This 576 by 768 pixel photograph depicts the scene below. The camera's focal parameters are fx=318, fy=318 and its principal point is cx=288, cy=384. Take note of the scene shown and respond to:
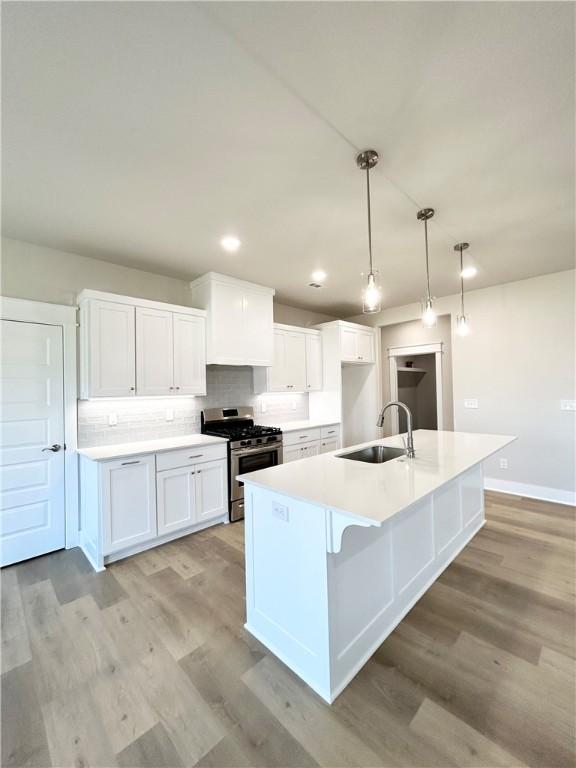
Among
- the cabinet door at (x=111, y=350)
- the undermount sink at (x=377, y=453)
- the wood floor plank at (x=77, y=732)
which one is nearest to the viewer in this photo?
the wood floor plank at (x=77, y=732)

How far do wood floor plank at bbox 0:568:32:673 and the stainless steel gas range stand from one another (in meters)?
1.76

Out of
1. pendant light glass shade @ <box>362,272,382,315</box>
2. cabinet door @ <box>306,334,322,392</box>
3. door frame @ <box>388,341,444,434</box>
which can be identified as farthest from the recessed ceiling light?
door frame @ <box>388,341,444,434</box>

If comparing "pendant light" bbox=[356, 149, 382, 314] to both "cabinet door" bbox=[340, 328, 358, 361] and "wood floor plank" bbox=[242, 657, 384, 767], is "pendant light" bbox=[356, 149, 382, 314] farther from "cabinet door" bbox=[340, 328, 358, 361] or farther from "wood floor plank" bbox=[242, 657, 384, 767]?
"cabinet door" bbox=[340, 328, 358, 361]

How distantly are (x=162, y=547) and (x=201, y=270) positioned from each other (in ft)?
9.19

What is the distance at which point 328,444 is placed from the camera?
14.9 feet

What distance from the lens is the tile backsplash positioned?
308 centimetres

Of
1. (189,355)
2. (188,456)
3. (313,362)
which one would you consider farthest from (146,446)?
(313,362)

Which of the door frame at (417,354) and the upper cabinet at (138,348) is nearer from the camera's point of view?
the upper cabinet at (138,348)

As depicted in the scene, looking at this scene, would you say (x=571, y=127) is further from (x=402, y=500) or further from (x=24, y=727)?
(x=24, y=727)

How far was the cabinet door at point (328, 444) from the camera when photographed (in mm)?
4457

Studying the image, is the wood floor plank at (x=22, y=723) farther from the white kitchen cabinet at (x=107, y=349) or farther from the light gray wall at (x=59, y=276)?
the light gray wall at (x=59, y=276)

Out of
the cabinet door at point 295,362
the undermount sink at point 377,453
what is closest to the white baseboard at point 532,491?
the undermount sink at point 377,453

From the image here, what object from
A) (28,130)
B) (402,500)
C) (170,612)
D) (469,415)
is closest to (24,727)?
(170,612)

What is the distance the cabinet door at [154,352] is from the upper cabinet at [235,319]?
1.52ft
